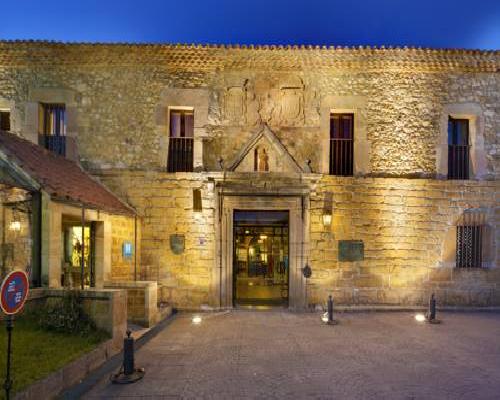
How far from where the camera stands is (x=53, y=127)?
10.9 m

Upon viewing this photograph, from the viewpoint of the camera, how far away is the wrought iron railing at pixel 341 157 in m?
10.9

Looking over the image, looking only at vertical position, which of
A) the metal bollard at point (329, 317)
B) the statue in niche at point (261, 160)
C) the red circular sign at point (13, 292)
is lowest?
the metal bollard at point (329, 317)

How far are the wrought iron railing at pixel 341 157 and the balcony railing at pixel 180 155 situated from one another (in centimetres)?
452

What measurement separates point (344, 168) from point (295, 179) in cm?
181

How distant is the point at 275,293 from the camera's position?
473 inches

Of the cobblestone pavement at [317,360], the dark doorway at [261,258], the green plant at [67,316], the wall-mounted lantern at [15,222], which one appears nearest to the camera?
the cobblestone pavement at [317,360]

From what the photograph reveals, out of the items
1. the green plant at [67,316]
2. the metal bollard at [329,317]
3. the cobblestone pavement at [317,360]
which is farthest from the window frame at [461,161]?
the green plant at [67,316]

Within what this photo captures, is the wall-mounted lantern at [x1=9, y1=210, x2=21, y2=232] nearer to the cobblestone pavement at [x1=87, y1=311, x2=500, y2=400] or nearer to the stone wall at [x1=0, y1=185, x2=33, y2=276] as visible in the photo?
the stone wall at [x1=0, y1=185, x2=33, y2=276]

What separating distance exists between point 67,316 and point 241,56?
854 centimetres

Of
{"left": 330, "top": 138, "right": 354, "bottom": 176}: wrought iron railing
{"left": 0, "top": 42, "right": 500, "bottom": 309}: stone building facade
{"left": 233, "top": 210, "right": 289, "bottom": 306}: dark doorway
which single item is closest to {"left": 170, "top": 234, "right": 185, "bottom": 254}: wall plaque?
{"left": 0, "top": 42, "right": 500, "bottom": 309}: stone building facade

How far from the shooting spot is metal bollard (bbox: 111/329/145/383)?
541 cm

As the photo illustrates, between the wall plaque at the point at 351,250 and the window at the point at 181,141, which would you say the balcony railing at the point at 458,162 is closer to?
the wall plaque at the point at 351,250

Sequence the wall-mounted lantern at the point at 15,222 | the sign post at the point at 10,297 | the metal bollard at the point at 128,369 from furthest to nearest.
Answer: the wall-mounted lantern at the point at 15,222
the metal bollard at the point at 128,369
the sign post at the point at 10,297

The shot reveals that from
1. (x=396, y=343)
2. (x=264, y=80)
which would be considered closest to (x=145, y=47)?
(x=264, y=80)
